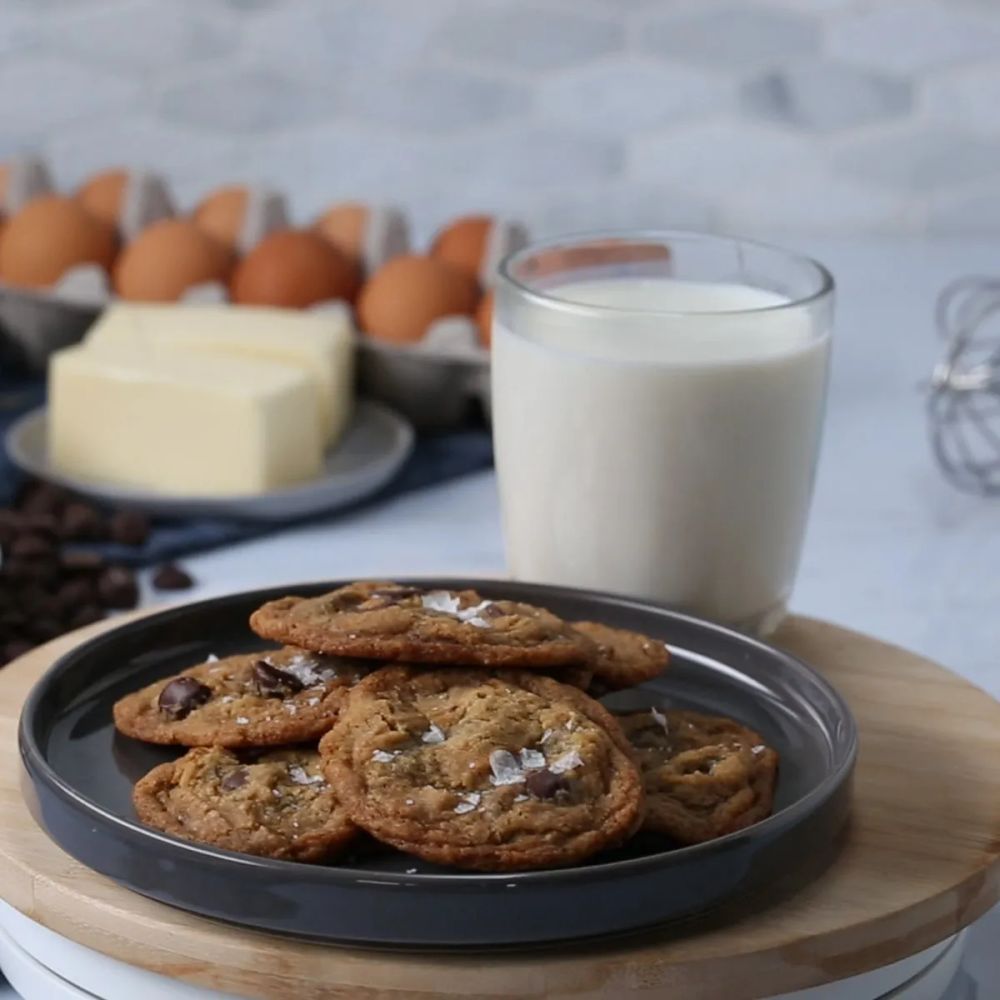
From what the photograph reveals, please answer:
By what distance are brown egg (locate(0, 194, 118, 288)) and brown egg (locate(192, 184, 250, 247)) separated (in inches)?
5.0

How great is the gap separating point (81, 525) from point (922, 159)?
1.67 metres

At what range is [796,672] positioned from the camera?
3.25 ft

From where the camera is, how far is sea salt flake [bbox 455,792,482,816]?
2.57 ft

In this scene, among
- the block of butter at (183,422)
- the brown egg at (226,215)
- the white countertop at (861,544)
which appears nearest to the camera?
the white countertop at (861,544)

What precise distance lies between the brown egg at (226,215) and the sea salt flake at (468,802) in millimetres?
1428

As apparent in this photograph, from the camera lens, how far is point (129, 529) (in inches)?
64.1

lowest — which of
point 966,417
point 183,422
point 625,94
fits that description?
point 966,417

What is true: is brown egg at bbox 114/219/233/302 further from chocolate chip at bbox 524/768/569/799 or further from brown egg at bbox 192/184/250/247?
chocolate chip at bbox 524/768/569/799

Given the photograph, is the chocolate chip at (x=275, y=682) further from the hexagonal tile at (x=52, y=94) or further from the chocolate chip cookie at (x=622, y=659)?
the hexagonal tile at (x=52, y=94)

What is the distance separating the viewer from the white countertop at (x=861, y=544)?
5.01 ft

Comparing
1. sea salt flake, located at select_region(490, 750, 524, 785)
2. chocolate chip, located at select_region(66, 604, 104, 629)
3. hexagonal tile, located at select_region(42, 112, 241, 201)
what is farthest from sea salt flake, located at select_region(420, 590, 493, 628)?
hexagonal tile, located at select_region(42, 112, 241, 201)

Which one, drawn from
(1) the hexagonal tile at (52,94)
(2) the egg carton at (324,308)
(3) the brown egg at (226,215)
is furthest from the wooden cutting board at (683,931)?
(1) the hexagonal tile at (52,94)

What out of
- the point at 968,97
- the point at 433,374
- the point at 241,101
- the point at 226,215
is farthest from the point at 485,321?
the point at 968,97

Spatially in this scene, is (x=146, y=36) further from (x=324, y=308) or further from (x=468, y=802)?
(x=468, y=802)
